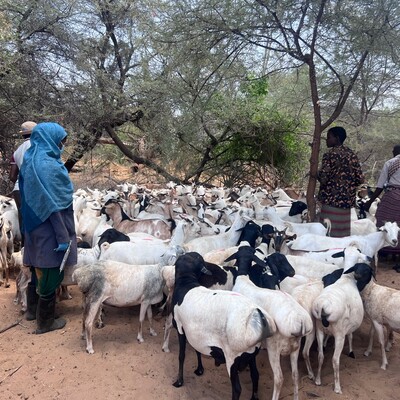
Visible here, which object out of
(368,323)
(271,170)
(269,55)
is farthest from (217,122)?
(368,323)

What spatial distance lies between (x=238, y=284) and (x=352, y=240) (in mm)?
2426

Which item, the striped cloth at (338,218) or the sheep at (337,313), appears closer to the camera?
the sheep at (337,313)

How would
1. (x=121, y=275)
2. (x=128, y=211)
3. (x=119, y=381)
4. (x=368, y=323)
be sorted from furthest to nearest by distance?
1. (x=128, y=211)
2. (x=368, y=323)
3. (x=121, y=275)
4. (x=119, y=381)

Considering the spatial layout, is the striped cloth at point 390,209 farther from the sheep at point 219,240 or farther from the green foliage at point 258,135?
the green foliage at point 258,135

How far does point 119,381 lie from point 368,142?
49.3ft

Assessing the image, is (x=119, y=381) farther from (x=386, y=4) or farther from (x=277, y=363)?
(x=386, y=4)

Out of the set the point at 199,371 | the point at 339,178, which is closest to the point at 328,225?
the point at 339,178

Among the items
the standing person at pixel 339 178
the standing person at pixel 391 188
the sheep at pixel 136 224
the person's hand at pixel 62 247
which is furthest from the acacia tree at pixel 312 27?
the person's hand at pixel 62 247

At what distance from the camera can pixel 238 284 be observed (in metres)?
4.22

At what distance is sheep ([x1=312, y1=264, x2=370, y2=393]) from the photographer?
3918mm

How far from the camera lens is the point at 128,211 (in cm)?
841

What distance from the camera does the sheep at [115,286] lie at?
15.0 ft

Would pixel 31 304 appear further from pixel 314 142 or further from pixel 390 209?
pixel 390 209

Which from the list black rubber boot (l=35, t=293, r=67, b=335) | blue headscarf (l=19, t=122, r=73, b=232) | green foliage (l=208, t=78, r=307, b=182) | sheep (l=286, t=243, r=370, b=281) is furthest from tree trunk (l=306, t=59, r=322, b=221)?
green foliage (l=208, t=78, r=307, b=182)
